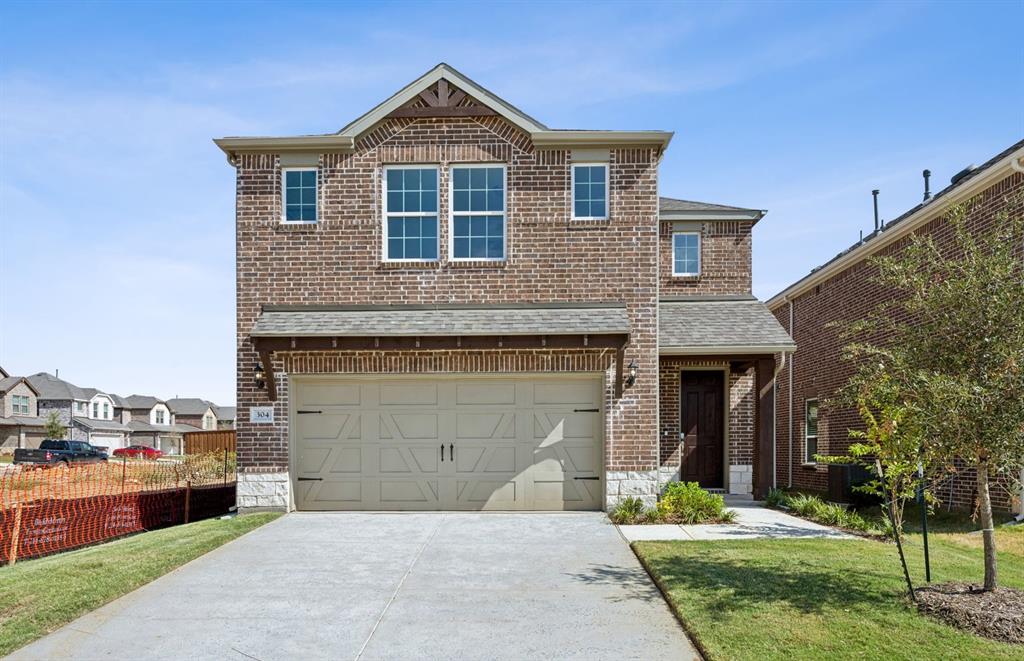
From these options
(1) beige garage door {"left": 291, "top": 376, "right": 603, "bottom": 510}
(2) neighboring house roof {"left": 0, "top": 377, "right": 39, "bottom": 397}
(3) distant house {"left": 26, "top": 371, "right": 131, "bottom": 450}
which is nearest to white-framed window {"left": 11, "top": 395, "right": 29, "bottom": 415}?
(2) neighboring house roof {"left": 0, "top": 377, "right": 39, "bottom": 397}

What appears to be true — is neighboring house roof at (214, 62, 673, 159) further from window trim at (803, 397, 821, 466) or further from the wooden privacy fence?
the wooden privacy fence

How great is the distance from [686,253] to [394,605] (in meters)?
12.2

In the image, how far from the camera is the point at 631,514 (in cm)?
1215

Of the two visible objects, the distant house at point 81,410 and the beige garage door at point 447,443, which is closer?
the beige garage door at point 447,443

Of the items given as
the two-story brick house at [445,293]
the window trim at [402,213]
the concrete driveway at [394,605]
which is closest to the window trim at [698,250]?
the two-story brick house at [445,293]

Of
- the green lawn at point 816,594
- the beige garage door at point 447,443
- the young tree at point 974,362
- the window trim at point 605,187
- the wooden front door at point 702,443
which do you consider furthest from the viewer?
the wooden front door at point 702,443

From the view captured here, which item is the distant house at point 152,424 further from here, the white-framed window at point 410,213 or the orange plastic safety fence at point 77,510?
the white-framed window at point 410,213

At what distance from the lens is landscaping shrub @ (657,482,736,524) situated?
12062 mm

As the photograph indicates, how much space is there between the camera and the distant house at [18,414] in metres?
56.0

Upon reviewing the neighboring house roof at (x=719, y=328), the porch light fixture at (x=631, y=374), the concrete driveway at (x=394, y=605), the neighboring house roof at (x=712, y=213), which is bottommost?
the concrete driveway at (x=394, y=605)

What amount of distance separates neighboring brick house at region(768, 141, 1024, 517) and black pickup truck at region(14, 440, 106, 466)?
3445cm

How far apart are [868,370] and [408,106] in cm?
933

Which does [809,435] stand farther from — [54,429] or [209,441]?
[54,429]

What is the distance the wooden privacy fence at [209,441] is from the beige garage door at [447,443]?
18.8 meters
